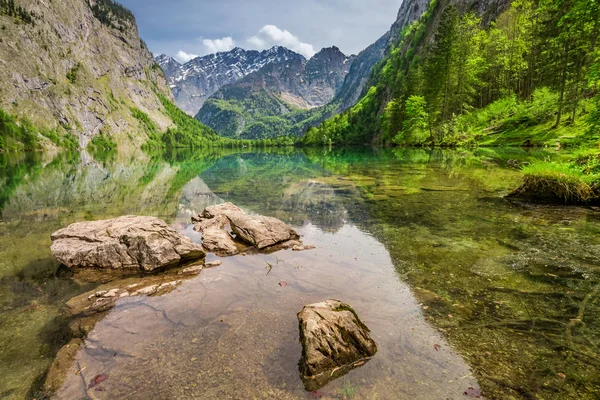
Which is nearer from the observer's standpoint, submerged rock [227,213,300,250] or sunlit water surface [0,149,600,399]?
sunlit water surface [0,149,600,399]

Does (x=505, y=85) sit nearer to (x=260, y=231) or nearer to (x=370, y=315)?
(x=260, y=231)

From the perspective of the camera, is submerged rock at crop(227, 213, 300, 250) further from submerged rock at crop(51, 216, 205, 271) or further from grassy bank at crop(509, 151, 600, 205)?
grassy bank at crop(509, 151, 600, 205)

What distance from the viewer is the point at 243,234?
1328 centimetres

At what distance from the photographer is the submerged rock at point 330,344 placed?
5422mm

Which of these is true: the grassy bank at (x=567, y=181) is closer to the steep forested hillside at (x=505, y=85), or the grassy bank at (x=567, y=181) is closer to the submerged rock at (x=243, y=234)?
the submerged rock at (x=243, y=234)

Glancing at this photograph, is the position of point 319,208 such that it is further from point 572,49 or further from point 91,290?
point 572,49

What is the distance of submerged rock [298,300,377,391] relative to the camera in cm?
542

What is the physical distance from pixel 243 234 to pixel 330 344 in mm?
8165

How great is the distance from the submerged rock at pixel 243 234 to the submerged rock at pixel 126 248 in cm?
116

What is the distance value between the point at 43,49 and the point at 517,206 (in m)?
246

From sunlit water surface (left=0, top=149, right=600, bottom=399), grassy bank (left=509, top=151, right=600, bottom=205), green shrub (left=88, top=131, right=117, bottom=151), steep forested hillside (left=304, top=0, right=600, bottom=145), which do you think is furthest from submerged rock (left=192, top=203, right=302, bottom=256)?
green shrub (left=88, top=131, right=117, bottom=151)

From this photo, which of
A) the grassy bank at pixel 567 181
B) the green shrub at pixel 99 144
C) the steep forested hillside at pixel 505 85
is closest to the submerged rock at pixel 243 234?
the grassy bank at pixel 567 181

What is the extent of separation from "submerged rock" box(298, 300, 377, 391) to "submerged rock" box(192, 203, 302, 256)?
6.32 meters

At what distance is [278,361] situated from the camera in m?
5.80
